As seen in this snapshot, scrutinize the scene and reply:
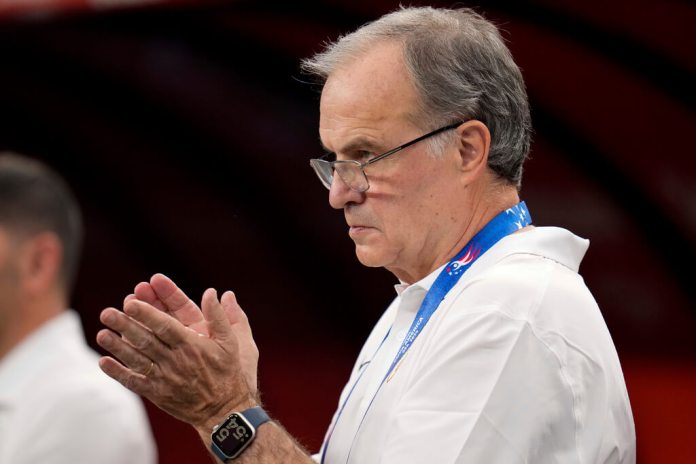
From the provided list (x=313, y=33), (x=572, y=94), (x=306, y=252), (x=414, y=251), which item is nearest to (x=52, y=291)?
(x=414, y=251)

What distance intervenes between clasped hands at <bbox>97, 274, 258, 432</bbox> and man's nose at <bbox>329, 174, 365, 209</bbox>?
1.07 feet

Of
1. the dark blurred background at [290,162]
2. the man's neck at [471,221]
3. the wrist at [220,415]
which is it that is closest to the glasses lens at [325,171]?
the man's neck at [471,221]

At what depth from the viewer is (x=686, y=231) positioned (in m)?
4.47

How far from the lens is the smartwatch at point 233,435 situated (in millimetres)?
1602

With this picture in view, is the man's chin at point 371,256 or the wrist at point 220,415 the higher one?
the man's chin at point 371,256

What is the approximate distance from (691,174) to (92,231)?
3397 mm

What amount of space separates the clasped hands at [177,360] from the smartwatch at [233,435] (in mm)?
23

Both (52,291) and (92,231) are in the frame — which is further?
(92,231)

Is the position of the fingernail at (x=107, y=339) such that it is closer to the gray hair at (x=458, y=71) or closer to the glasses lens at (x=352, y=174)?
the glasses lens at (x=352, y=174)

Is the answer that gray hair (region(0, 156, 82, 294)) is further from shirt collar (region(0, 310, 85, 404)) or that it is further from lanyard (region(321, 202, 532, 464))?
lanyard (region(321, 202, 532, 464))

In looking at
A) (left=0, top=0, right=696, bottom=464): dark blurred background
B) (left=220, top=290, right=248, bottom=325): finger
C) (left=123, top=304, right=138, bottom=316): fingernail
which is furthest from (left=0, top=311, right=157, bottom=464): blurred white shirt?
(left=0, top=0, right=696, bottom=464): dark blurred background

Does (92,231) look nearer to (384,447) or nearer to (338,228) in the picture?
(338,228)

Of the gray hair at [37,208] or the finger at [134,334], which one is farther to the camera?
the gray hair at [37,208]

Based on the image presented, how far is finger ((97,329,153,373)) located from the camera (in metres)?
1.56
